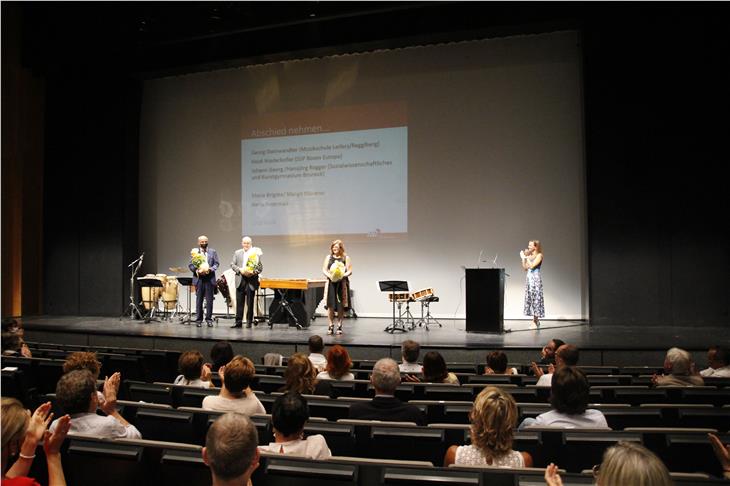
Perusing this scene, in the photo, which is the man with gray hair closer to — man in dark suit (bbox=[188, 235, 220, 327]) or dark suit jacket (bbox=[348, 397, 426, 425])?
dark suit jacket (bbox=[348, 397, 426, 425])

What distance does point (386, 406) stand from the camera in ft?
10.2

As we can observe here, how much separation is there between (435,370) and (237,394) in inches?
57.1

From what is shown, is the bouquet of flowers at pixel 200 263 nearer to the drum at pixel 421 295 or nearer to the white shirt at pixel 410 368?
the drum at pixel 421 295

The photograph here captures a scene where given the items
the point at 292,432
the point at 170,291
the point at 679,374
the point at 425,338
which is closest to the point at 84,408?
the point at 292,432

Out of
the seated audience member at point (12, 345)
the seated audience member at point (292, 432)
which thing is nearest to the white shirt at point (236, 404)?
the seated audience member at point (292, 432)

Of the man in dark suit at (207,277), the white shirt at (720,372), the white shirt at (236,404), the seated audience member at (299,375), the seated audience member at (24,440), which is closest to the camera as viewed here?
the seated audience member at (24,440)

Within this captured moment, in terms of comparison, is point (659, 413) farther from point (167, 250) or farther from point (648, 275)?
point (167, 250)

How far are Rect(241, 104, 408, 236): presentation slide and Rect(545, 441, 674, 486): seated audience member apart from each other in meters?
9.67

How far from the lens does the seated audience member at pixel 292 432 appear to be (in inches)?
90.9

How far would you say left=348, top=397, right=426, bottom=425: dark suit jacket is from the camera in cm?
307

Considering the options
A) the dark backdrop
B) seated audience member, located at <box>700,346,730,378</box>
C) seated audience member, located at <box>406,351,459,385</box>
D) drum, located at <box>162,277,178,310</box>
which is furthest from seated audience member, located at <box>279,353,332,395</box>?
drum, located at <box>162,277,178,310</box>

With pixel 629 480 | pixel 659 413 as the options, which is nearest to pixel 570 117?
pixel 659 413

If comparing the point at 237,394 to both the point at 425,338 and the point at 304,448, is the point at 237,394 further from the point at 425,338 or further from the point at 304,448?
the point at 425,338

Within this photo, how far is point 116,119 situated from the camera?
1234 centimetres
